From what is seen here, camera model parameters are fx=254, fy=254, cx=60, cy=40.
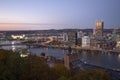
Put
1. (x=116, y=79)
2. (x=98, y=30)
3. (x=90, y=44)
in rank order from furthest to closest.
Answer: (x=98, y=30), (x=90, y=44), (x=116, y=79)

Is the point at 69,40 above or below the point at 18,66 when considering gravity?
below

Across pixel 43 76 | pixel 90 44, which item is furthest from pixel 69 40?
pixel 43 76

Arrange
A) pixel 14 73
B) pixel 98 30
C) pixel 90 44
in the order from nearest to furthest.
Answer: pixel 14 73 < pixel 90 44 < pixel 98 30

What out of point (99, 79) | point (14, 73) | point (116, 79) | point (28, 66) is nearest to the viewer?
point (99, 79)

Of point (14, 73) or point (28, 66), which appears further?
point (28, 66)

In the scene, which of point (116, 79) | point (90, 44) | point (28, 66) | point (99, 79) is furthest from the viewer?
point (90, 44)

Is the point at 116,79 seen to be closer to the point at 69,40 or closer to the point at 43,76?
the point at 43,76

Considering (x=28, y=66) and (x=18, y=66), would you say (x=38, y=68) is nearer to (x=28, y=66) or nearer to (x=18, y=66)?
(x=28, y=66)

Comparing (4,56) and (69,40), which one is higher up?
(4,56)

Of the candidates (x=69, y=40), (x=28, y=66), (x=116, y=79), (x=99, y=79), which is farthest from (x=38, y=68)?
(x=69, y=40)
